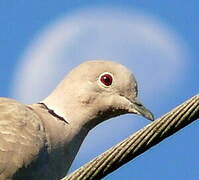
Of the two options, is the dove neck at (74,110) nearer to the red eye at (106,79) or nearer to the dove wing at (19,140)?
the red eye at (106,79)

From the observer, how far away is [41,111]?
5723 millimetres

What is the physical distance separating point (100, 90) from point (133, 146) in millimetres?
2677

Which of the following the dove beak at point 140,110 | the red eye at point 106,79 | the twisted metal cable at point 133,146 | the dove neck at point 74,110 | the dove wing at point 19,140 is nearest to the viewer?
the twisted metal cable at point 133,146

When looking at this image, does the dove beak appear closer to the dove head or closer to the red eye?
the dove head

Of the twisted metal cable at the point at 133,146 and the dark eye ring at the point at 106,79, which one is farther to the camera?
the dark eye ring at the point at 106,79

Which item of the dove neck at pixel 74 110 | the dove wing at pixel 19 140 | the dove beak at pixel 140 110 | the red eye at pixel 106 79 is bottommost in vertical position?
the dove wing at pixel 19 140

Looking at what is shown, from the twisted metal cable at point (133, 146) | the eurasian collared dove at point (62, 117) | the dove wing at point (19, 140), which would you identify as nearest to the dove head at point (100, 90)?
the eurasian collared dove at point (62, 117)

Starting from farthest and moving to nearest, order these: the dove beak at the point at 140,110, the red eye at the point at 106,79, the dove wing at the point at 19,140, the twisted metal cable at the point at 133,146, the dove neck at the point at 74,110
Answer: the red eye at the point at 106,79 → the dove beak at the point at 140,110 → the dove neck at the point at 74,110 → the dove wing at the point at 19,140 → the twisted metal cable at the point at 133,146

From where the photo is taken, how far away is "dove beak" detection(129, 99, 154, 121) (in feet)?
19.9

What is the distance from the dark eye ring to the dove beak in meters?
0.26

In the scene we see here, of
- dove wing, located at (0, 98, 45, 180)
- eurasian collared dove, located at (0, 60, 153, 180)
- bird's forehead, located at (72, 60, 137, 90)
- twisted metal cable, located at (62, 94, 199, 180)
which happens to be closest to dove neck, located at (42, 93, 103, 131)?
eurasian collared dove, located at (0, 60, 153, 180)

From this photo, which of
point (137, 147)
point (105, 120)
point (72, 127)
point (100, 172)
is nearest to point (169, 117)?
point (137, 147)

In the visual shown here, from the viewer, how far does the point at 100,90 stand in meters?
6.26

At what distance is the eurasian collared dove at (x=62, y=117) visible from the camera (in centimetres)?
507
